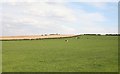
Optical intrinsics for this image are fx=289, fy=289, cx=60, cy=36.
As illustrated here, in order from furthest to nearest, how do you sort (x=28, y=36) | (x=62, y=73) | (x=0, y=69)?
(x=28, y=36) < (x=0, y=69) < (x=62, y=73)

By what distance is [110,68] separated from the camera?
76.4ft

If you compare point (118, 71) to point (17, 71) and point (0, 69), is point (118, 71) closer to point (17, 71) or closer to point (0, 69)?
point (17, 71)

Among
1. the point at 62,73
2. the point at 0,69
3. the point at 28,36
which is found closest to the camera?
the point at 62,73

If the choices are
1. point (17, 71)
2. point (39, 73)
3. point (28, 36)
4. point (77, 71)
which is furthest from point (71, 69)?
point (28, 36)

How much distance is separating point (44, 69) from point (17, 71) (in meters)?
2.17

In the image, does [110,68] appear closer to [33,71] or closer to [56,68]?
[56,68]

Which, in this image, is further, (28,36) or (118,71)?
(28,36)

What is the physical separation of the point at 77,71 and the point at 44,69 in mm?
2722

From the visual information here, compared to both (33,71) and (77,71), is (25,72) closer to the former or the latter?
(33,71)

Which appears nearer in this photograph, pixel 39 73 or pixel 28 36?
pixel 39 73

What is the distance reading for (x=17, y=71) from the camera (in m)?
21.9

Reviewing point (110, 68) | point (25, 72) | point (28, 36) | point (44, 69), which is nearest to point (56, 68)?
point (44, 69)

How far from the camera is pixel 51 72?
21344 mm

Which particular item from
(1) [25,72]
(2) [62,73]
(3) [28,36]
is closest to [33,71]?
(1) [25,72]
